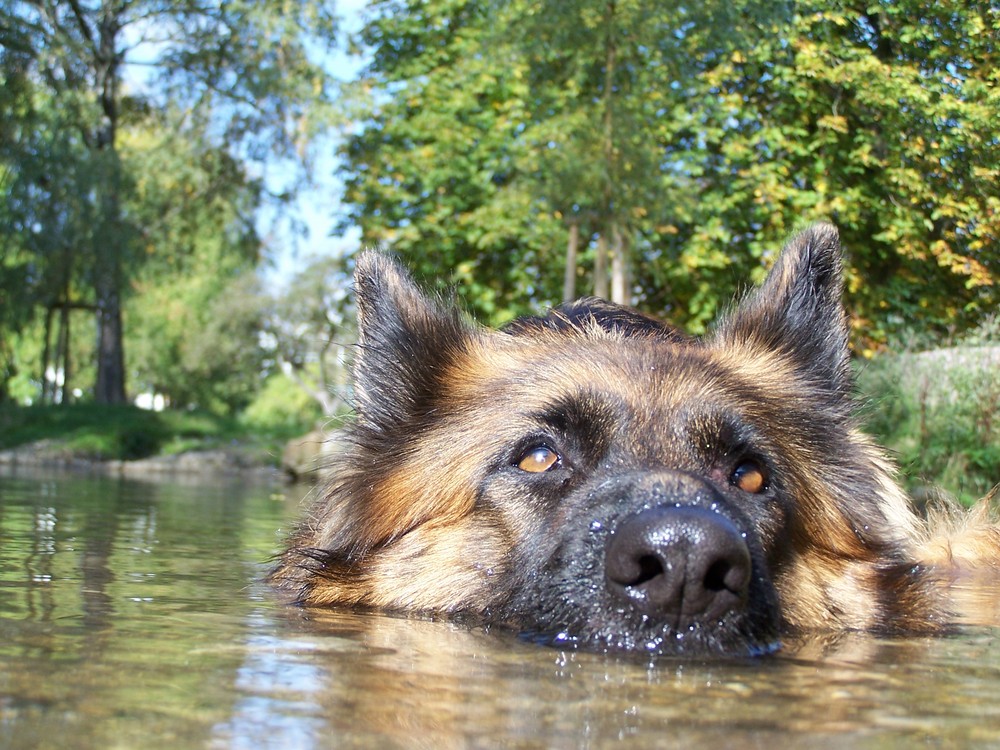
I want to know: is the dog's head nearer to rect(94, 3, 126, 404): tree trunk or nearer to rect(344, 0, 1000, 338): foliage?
rect(344, 0, 1000, 338): foliage

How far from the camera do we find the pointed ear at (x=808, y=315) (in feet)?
14.7

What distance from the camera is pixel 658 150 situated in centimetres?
1328

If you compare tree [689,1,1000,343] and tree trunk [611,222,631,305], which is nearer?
tree [689,1,1000,343]

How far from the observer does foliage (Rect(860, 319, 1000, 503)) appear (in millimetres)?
9828

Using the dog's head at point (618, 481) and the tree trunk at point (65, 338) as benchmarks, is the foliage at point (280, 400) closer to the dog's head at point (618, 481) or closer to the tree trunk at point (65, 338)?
the tree trunk at point (65, 338)

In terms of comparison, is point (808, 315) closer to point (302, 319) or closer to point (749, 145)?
point (749, 145)

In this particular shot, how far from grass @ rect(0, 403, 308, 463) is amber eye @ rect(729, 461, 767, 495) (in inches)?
843

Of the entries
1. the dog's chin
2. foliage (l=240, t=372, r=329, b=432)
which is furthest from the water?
foliage (l=240, t=372, r=329, b=432)

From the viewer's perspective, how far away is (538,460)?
3.58 meters

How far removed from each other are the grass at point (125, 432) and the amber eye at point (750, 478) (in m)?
21.4

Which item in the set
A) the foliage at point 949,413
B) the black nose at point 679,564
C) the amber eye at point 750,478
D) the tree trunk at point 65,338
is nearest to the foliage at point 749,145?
the foliage at point 949,413

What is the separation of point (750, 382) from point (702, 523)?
4.77ft

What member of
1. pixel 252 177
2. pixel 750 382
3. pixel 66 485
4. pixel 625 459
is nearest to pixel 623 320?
pixel 750 382

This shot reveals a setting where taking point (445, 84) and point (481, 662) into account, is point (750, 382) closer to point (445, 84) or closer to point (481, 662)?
point (481, 662)
